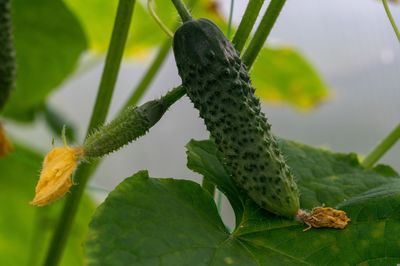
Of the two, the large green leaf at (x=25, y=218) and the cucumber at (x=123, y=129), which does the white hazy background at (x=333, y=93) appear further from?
the cucumber at (x=123, y=129)

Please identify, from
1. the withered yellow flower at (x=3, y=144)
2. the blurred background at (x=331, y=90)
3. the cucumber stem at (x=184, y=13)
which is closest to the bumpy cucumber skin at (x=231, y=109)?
the cucumber stem at (x=184, y=13)

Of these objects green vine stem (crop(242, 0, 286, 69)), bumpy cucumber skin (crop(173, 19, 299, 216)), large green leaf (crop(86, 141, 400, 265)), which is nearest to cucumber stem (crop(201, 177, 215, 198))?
large green leaf (crop(86, 141, 400, 265))

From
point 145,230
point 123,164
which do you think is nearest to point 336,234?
point 145,230

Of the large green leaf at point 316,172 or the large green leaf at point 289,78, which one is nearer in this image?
the large green leaf at point 316,172

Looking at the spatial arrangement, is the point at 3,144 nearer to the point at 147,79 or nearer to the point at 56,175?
the point at 147,79

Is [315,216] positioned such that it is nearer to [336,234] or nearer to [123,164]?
[336,234]

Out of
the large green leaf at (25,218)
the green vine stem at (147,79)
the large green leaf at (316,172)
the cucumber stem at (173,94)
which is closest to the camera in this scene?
the cucumber stem at (173,94)

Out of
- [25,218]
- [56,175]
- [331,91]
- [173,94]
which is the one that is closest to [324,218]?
[173,94]

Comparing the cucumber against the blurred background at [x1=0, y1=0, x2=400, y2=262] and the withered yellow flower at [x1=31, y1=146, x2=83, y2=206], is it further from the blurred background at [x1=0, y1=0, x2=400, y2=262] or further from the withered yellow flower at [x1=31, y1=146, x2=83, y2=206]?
the blurred background at [x1=0, y1=0, x2=400, y2=262]

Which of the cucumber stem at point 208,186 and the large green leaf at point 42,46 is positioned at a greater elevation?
the cucumber stem at point 208,186
